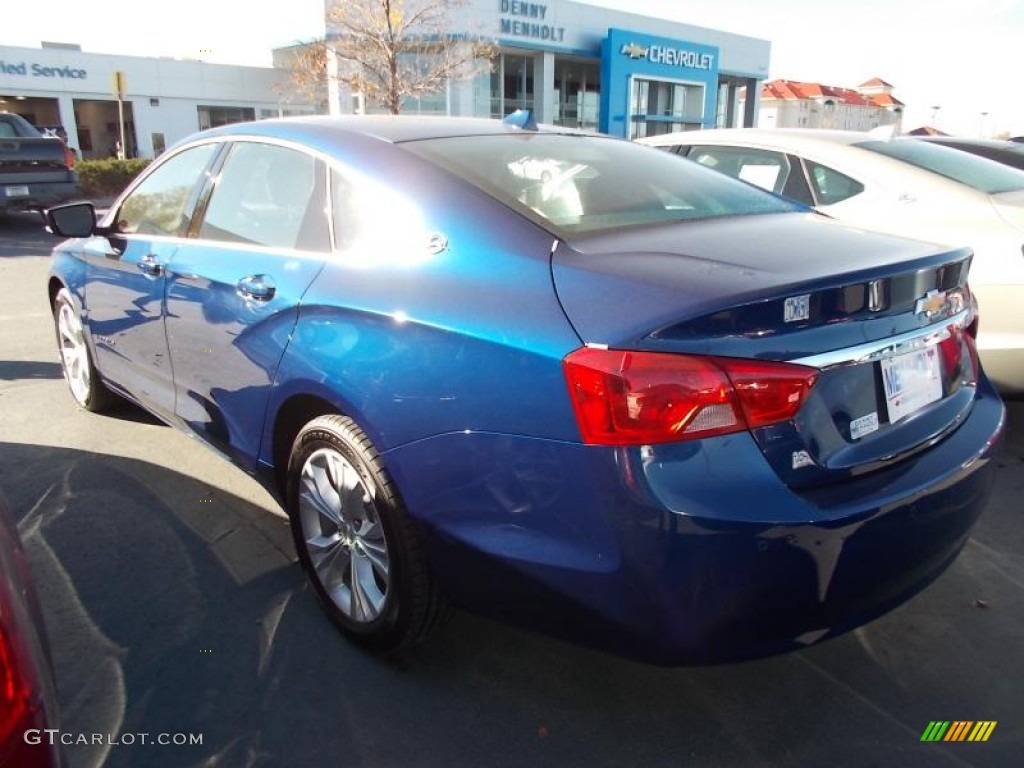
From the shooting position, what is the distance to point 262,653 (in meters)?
2.60

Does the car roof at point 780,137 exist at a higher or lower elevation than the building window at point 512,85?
lower

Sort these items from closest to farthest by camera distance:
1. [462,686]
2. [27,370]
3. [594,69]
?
[462,686] → [27,370] → [594,69]

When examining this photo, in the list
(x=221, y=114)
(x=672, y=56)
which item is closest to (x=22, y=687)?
(x=221, y=114)

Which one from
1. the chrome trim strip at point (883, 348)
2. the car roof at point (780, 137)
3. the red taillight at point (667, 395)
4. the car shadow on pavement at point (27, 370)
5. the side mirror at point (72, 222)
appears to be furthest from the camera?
the car shadow on pavement at point (27, 370)

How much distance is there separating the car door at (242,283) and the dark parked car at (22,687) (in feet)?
4.19

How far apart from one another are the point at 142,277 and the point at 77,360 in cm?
150

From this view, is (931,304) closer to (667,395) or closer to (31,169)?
(667,395)

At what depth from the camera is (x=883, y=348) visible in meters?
2.02

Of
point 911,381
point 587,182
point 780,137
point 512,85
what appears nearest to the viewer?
point 911,381

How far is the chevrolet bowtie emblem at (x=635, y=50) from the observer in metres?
41.0

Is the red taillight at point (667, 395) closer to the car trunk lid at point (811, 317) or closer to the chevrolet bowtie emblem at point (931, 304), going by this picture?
the car trunk lid at point (811, 317)

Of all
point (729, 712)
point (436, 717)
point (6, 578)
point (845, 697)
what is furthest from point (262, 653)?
point (845, 697)

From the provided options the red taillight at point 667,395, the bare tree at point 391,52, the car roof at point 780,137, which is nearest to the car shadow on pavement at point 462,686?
the red taillight at point 667,395

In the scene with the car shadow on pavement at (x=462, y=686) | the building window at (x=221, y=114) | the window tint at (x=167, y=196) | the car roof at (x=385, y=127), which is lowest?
the car shadow on pavement at (x=462, y=686)
